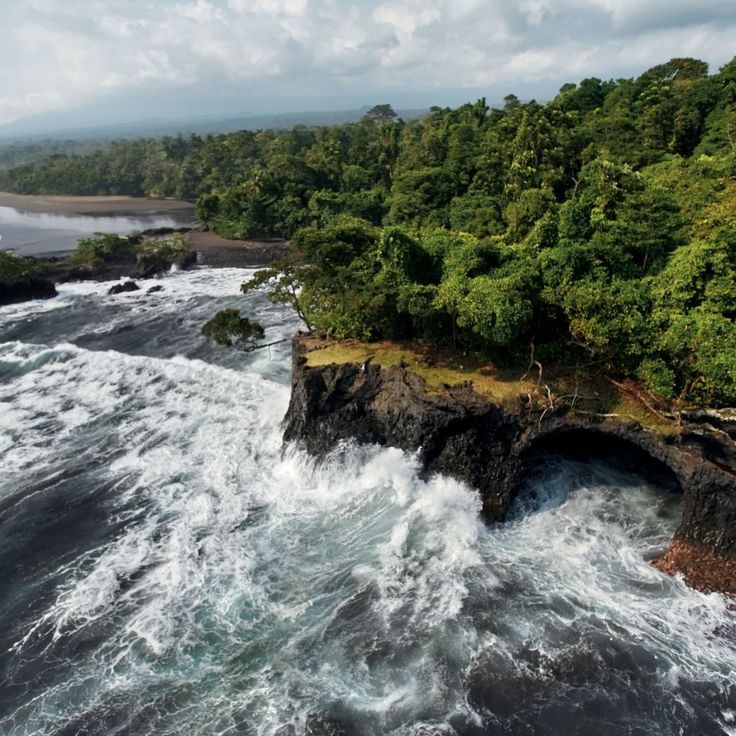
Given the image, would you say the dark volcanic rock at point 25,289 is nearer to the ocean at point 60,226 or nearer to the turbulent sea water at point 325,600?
the ocean at point 60,226

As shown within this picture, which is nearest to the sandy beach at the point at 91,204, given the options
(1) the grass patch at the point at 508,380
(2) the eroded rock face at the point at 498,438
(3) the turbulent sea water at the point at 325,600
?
(3) the turbulent sea water at the point at 325,600

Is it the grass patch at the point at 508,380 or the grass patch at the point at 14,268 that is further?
the grass patch at the point at 14,268

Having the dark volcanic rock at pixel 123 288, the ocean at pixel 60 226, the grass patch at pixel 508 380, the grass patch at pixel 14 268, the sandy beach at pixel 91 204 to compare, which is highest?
the grass patch at pixel 508 380

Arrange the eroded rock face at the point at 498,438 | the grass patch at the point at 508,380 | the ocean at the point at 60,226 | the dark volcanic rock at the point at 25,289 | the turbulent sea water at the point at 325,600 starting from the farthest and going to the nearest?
the ocean at the point at 60,226, the dark volcanic rock at the point at 25,289, the grass patch at the point at 508,380, the eroded rock face at the point at 498,438, the turbulent sea water at the point at 325,600

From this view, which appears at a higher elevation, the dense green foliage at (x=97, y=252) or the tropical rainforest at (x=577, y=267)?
the tropical rainforest at (x=577, y=267)

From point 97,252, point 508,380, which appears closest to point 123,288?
point 97,252

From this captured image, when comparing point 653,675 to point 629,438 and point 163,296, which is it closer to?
point 629,438

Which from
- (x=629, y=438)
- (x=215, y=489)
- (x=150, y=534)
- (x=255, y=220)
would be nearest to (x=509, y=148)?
(x=255, y=220)
